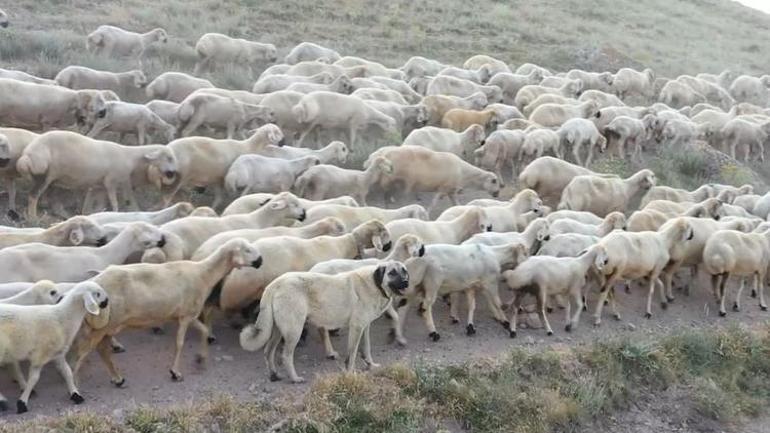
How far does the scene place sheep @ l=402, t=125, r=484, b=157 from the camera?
1898 cm

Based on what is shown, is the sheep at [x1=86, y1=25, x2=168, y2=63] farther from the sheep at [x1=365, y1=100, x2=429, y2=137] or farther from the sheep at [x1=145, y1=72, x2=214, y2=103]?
the sheep at [x1=365, y1=100, x2=429, y2=137]

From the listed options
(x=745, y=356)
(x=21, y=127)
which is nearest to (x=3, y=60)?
(x=21, y=127)

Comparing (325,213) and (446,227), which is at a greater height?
(325,213)

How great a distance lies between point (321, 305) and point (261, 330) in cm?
78

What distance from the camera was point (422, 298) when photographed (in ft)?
41.3

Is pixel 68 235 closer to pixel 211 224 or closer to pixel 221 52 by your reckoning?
pixel 211 224

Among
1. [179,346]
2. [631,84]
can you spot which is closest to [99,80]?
[179,346]

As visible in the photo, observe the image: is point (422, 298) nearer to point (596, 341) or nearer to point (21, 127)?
point (596, 341)

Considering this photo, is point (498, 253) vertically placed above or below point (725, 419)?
above

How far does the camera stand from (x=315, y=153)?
1731cm

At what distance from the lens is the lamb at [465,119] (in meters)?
21.4

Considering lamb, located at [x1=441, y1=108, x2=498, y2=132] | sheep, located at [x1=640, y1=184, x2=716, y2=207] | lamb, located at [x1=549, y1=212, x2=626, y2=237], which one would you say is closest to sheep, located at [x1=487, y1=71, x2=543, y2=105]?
lamb, located at [x1=441, y1=108, x2=498, y2=132]

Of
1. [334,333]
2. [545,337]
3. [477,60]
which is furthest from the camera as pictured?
[477,60]

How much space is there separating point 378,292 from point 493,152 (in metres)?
8.91
